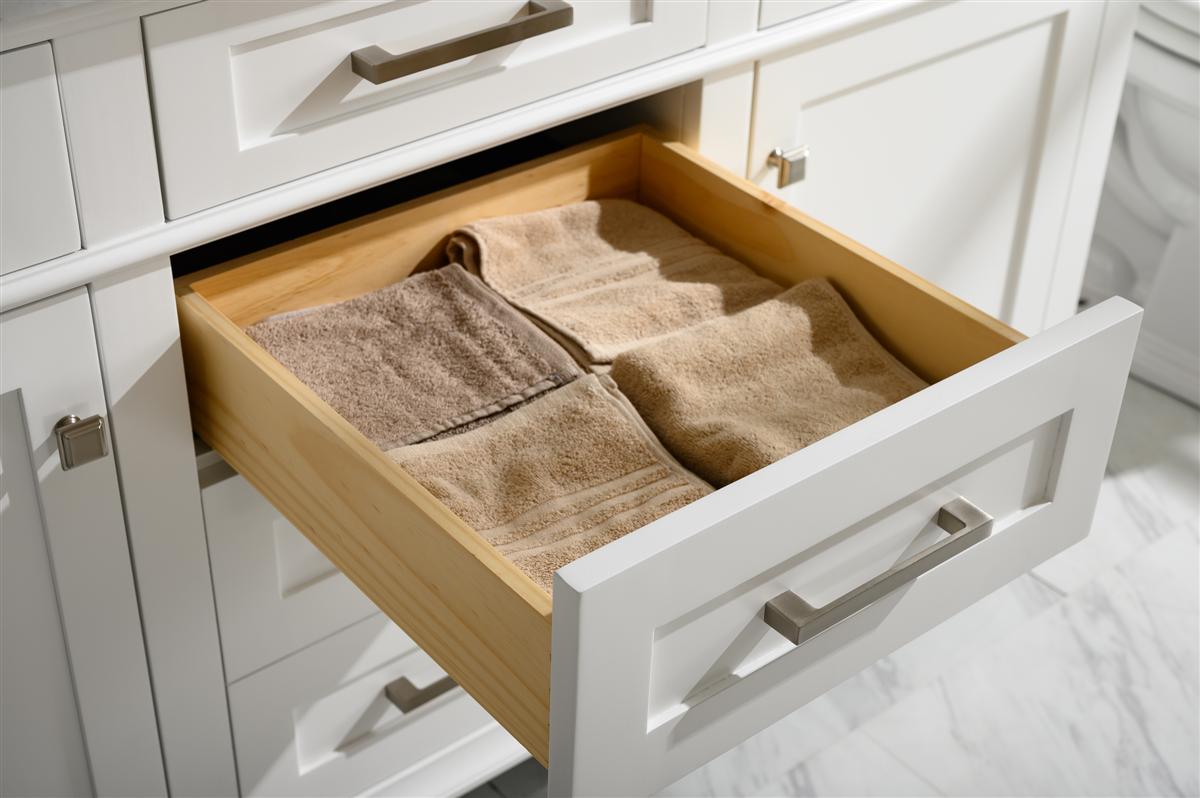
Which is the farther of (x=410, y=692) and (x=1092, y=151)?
(x=1092, y=151)

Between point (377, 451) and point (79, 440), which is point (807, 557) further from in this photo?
point (79, 440)

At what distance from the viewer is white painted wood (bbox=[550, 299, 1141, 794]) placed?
664mm

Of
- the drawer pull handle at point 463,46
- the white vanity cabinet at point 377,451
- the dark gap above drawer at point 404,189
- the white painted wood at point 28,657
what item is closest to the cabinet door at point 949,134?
the white vanity cabinet at point 377,451

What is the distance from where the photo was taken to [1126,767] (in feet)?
4.60

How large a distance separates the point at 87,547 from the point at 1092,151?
3.52 feet

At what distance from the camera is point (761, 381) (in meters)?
0.95

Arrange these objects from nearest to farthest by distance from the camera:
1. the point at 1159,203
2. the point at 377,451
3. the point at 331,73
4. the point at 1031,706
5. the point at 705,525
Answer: the point at 705,525, the point at 377,451, the point at 331,73, the point at 1031,706, the point at 1159,203

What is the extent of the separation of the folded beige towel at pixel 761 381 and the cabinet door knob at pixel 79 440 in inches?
13.2

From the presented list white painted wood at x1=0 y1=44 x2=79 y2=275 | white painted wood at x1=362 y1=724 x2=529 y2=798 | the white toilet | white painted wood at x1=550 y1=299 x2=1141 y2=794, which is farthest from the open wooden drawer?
the white toilet

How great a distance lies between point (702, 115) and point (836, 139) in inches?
7.1

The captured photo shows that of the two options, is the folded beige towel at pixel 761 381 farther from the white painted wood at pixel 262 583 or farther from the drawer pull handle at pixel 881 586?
the white painted wood at pixel 262 583

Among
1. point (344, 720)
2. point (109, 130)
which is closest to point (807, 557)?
point (109, 130)

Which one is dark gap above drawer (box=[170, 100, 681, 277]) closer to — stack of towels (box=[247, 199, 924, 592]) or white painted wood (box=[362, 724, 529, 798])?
stack of towels (box=[247, 199, 924, 592])

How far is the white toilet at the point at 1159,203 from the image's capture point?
1.78 meters
